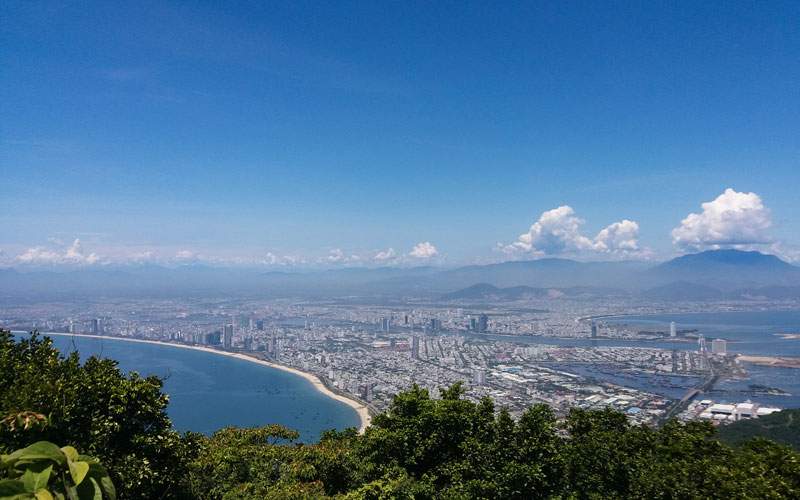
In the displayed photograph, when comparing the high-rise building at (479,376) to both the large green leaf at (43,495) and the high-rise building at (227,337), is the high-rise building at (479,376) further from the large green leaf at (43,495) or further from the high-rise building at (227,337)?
the high-rise building at (227,337)

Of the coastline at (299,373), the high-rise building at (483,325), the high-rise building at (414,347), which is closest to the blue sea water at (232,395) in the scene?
the coastline at (299,373)

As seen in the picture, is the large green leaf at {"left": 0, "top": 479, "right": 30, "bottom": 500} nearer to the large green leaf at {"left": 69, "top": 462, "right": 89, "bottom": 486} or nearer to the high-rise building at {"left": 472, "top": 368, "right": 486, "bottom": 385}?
the large green leaf at {"left": 69, "top": 462, "right": 89, "bottom": 486}

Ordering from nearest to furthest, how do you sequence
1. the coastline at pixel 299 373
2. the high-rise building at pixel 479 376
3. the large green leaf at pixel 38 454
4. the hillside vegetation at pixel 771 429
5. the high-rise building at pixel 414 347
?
the large green leaf at pixel 38 454
the hillside vegetation at pixel 771 429
the coastline at pixel 299 373
the high-rise building at pixel 479 376
the high-rise building at pixel 414 347

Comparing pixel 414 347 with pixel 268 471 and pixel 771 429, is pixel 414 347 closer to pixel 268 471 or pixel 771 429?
pixel 771 429

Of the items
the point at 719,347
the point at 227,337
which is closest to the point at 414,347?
the point at 227,337

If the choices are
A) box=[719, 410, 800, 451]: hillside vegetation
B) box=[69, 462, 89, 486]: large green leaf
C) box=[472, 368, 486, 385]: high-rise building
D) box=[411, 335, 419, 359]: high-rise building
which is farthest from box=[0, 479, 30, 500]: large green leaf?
box=[411, 335, 419, 359]: high-rise building

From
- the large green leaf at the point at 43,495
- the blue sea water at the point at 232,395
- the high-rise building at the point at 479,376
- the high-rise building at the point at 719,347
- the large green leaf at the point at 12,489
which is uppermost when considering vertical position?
the large green leaf at the point at 12,489

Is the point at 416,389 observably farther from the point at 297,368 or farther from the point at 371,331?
the point at 371,331

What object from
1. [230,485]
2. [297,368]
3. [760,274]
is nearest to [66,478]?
[230,485]
